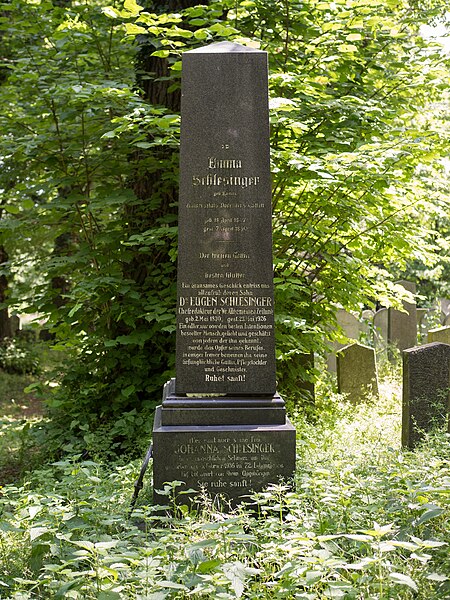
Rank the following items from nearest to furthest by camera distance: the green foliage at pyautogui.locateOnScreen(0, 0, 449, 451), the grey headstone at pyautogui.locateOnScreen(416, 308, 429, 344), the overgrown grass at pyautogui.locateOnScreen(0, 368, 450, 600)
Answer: the overgrown grass at pyautogui.locateOnScreen(0, 368, 450, 600)
the green foliage at pyautogui.locateOnScreen(0, 0, 449, 451)
the grey headstone at pyautogui.locateOnScreen(416, 308, 429, 344)

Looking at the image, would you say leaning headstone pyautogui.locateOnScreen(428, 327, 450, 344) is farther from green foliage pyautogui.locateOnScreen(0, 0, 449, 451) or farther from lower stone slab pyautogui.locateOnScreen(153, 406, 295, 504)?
lower stone slab pyautogui.locateOnScreen(153, 406, 295, 504)

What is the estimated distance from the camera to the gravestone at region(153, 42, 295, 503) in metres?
4.94

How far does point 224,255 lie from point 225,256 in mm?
11

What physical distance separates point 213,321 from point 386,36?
15.5 ft

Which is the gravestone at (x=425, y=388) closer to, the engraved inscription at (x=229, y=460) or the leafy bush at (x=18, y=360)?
the engraved inscription at (x=229, y=460)

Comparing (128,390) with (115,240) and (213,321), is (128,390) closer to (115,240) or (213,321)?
(115,240)

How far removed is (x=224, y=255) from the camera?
504 centimetres

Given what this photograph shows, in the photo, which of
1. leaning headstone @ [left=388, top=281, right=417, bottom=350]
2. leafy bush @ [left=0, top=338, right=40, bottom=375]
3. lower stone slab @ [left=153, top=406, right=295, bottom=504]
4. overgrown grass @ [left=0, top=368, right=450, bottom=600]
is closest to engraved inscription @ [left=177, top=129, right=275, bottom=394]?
lower stone slab @ [left=153, top=406, right=295, bottom=504]

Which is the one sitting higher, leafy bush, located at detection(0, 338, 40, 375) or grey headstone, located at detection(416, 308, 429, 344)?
grey headstone, located at detection(416, 308, 429, 344)

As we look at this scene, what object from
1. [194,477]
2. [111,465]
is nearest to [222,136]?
[194,477]

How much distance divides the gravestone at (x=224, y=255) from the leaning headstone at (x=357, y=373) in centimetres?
367

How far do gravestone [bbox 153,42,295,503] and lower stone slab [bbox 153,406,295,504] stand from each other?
0.07m

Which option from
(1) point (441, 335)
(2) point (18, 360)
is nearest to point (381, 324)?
(1) point (441, 335)

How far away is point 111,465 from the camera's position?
6629mm
